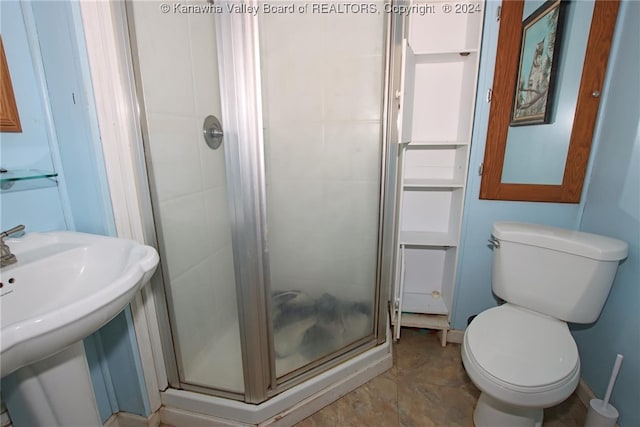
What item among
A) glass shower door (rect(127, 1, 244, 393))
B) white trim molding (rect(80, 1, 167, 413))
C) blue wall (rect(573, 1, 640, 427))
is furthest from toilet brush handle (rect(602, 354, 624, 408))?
white trim molding (rect(80, 1, 167, 413))

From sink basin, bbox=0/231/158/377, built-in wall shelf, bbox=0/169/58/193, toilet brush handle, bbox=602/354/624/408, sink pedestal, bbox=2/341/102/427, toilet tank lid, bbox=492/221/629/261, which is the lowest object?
toilet brush handle, bbox=602/354/624/408

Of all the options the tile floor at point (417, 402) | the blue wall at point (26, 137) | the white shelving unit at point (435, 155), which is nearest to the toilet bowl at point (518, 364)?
the tile floor at point (417, 402)

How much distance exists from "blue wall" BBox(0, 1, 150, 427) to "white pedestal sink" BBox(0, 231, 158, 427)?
0.35 feet

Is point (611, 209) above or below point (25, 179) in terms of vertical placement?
below

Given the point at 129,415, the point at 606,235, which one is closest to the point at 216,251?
the point at 129,415

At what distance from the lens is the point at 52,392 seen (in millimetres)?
732

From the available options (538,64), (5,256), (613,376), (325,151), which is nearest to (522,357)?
(613,376)

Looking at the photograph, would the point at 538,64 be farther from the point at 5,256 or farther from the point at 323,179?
the point at 5,256

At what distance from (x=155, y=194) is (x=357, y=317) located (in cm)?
111

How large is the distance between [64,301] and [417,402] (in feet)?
4.60

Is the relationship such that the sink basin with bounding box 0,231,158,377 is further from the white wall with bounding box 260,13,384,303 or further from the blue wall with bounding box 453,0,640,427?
the blue wall with bounding box 453,0,640,427

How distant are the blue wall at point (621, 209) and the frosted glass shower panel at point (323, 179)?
97cm

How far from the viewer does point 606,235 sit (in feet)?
4.12

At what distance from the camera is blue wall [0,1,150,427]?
2.56ft
